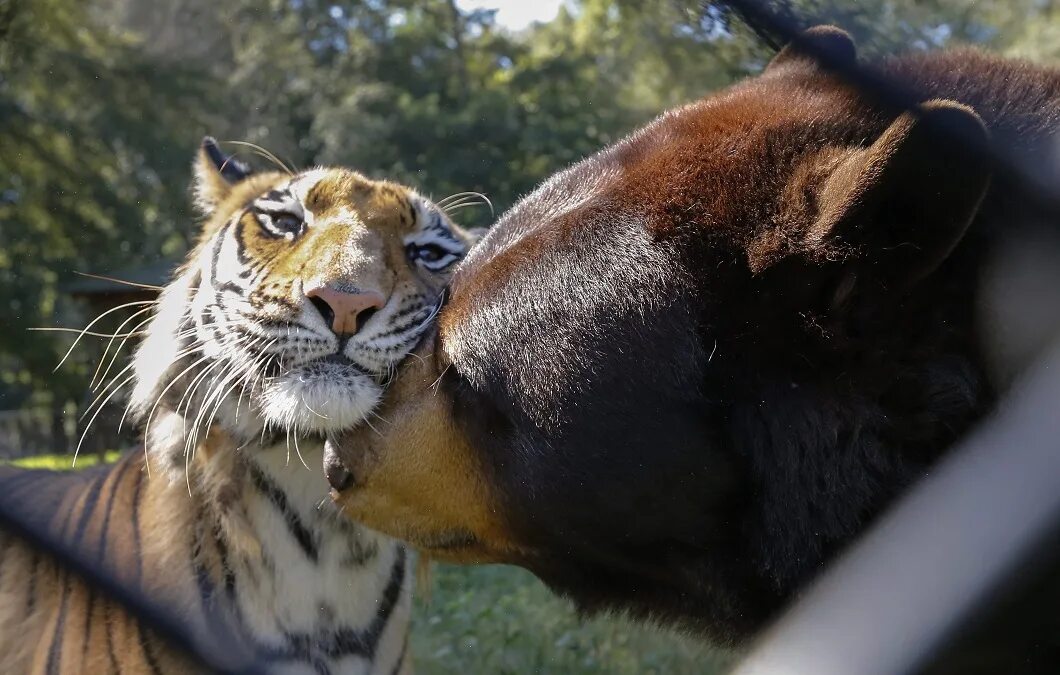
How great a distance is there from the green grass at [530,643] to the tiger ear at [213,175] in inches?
55.7

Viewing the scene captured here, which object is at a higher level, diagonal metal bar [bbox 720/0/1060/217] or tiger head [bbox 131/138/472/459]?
diagonal metal bar [bbox 720/0/1060/217]

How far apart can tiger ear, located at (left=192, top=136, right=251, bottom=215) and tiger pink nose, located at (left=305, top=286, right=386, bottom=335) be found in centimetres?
110

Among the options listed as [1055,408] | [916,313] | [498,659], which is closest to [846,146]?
[916,313]

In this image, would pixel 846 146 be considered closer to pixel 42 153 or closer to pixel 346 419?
pixel 346 419

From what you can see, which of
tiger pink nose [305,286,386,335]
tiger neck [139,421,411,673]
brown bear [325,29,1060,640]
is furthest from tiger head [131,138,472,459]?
brown bear [325,29,1060,640]

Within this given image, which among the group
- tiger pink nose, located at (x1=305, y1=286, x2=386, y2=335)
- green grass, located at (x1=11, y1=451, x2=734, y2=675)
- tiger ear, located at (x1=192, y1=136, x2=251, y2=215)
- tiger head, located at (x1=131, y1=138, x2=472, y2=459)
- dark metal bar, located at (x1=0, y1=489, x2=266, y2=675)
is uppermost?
tiger pink nose, located at (x1=305, y1=286, x2=386, y2=335)

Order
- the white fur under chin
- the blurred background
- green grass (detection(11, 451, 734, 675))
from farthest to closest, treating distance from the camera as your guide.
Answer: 1. the blurred background
2. green grass (detection(11, 451, 734, 675))
3. the white fur under chin

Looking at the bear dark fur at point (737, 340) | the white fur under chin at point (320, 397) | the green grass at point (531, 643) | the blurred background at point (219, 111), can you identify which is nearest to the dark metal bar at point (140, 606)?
the white fur under chin at point (320, 397)

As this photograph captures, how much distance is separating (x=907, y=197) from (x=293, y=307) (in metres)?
1.45

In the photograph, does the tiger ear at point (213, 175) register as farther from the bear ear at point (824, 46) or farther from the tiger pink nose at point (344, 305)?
the bear ear at point (824, 46)

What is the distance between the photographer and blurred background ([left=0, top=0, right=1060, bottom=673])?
7859 millimetres

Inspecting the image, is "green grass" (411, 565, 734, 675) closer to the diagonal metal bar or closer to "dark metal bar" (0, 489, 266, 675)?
"dark metal bar" (0, 489, 266, 675)

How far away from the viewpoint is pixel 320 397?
7.32 ft

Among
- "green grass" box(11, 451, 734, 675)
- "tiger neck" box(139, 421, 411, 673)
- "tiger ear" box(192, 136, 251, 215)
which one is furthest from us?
"green grass" box(11, 451, 734, 675)
